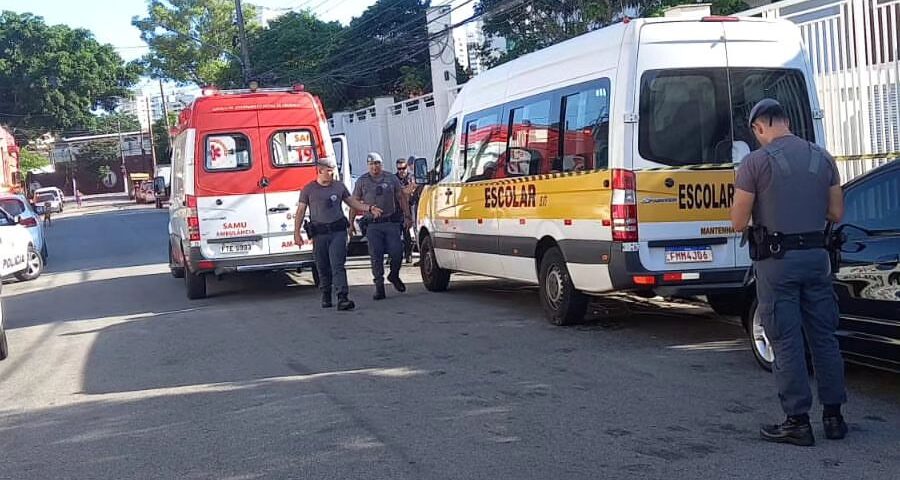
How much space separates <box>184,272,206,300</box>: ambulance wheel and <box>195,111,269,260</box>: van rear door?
2.94ft

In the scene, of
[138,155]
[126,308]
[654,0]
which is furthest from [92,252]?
[138,155]

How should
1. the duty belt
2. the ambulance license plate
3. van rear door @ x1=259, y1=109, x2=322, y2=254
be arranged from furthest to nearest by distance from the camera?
van rear door @ x1=259, y1=109, x2=322, y2=254 < the ambulance license plate < the duty belt

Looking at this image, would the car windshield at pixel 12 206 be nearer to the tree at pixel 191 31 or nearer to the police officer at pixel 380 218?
the police officer at pixel 380 218

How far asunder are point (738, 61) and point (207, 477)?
17.8 ft

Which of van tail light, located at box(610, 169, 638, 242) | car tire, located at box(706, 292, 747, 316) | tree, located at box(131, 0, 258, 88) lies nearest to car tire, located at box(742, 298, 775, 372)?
van tail light, located at box(610, 169, 638, 242)

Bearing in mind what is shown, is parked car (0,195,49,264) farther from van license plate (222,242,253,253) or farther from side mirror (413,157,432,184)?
side mirror (413,157,432,184)

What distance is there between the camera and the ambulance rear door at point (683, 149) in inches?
315

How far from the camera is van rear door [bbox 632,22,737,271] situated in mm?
7996

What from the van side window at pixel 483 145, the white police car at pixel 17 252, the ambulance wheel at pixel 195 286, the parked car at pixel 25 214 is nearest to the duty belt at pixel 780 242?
the van side window at pixel 483 145

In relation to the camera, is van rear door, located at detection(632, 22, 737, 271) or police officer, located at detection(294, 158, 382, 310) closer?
van rear door, located at detection(632, 22, 737, 271)

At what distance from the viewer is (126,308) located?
13.2 meters

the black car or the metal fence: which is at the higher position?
the metal fence

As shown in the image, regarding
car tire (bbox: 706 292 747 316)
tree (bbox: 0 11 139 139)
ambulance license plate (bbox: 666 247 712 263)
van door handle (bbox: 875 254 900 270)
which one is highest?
tree (bbox: 0 11 139 139)

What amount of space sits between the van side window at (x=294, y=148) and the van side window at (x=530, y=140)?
3.80m
